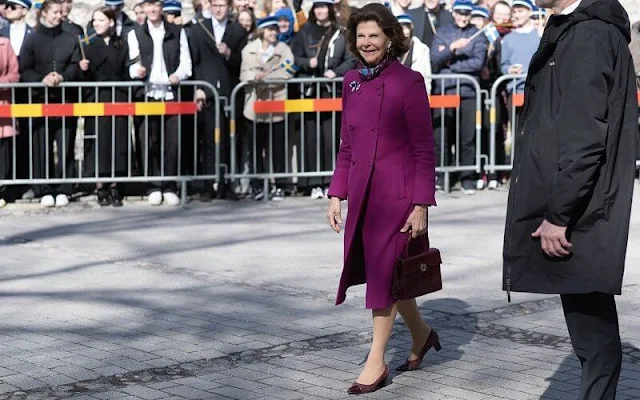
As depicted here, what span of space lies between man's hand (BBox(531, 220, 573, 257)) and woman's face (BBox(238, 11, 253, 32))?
10.6 meters

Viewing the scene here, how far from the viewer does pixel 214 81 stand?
1538 cm

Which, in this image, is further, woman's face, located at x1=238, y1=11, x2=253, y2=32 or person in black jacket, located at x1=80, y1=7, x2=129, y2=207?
woman's face, located at x1=238, y1=11, x2=253, y2=32

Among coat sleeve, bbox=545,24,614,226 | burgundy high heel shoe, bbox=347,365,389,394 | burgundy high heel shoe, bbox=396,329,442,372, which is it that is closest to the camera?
coat sleeve, bbox=545,24,614,226

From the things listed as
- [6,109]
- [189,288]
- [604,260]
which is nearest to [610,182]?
[604,260]

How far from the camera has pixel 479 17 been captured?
15.9 m

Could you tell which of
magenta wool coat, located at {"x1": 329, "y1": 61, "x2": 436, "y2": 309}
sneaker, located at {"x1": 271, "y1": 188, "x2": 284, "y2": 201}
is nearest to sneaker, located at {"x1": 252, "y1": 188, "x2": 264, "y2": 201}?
sneaker, located at {"x1": 271, "y1": 188, "x2": 284, "y2": 201}

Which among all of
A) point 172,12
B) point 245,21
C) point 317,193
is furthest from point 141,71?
point 317,193

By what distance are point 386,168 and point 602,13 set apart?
1904 millimetres

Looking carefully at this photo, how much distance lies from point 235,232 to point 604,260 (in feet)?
24.7


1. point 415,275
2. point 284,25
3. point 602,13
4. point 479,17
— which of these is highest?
point 479,17

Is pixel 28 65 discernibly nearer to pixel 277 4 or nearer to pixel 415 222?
pixel 277 4

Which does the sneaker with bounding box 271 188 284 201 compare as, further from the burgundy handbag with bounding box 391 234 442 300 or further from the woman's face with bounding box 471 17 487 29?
the burgundy handbag with bounding box 391 234 442 300

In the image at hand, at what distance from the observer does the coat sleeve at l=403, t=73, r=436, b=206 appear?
6883mm

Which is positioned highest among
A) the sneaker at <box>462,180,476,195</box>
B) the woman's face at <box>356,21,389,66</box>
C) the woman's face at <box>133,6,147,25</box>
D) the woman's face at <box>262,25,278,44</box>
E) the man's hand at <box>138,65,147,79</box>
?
the woman's face at <box>133,6,147,25</box>
